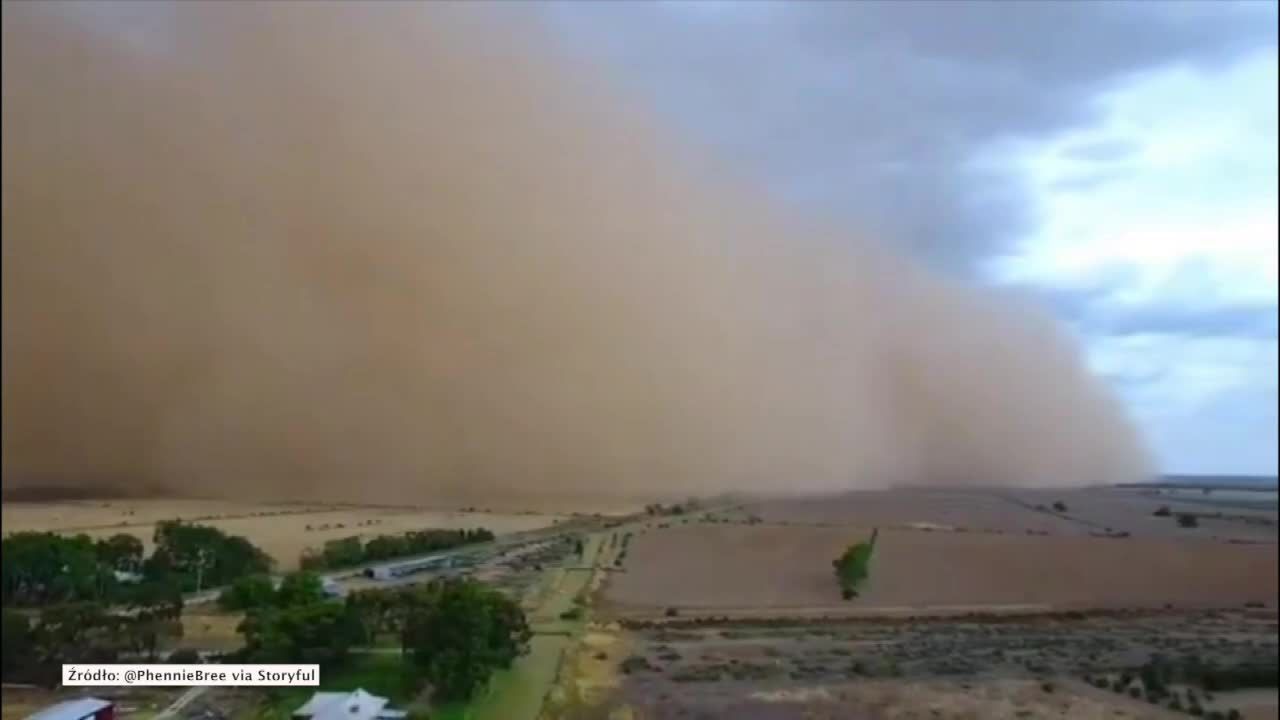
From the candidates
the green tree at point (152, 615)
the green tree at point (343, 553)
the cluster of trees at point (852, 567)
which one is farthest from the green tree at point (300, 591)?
the cluster of trees at point (852, 567)

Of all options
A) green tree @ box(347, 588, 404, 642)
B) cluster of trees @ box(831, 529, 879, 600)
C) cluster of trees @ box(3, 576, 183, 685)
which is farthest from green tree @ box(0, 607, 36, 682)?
cluster of trees @ box(831, 529, 879, 600)

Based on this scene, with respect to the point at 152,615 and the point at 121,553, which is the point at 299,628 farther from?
the point at 121,553

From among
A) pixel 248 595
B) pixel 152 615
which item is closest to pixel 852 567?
pixel 248 595

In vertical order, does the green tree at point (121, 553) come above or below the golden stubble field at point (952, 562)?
above

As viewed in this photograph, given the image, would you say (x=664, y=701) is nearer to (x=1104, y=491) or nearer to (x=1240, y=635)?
(x=1240, y=635)

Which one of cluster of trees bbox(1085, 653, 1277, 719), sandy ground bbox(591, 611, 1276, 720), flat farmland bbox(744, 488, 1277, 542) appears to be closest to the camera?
sandy ground bbox(591, 611, 1276, 720)

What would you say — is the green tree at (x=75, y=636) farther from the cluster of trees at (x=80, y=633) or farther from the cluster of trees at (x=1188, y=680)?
the cluster of trees at (x=1188, y=680)

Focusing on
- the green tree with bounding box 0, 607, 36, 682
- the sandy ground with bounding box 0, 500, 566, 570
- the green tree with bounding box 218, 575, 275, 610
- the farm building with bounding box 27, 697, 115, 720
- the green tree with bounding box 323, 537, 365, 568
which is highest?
the sandy ground with bounding box 0, 500, 566, 570

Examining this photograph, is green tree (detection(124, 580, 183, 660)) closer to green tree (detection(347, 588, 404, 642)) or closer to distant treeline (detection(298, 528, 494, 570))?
green tree (detection(347, 588, 404, 642))
